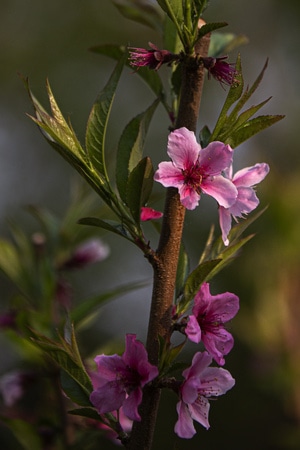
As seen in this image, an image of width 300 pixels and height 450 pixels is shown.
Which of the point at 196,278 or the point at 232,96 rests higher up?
the point at 232,96

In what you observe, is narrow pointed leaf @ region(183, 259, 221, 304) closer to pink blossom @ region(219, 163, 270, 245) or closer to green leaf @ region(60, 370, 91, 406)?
pink blossom @ region(219, 163, 270, 245)

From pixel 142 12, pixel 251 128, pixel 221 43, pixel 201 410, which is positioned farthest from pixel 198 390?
pixel 142 12

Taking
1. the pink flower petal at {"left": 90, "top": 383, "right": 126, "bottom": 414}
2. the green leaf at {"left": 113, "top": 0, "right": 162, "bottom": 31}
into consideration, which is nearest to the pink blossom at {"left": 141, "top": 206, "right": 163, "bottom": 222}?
the pink flower petal at {"left": 90, "top": 383, "right": 126, "bottom": 414}

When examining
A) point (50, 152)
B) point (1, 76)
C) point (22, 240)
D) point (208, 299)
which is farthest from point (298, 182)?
point (1, 76)

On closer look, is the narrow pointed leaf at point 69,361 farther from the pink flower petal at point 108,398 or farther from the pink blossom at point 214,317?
the pink blossom at point 214,317

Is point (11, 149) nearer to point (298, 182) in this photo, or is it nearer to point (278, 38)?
point (278, 38)

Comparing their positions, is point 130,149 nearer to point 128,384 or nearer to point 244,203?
point 244,203

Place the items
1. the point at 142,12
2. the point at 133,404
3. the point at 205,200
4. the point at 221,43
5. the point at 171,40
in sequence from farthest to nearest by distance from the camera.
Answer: the point at 205,200
the point at 142,12
the point at 221,43
the point at 171,40
the point at 133,404
